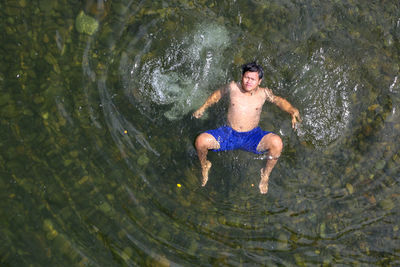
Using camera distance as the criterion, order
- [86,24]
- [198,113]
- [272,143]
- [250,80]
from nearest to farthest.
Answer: [272,143] < [250,80] < [198,113] < [86,24]

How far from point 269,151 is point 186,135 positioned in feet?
3.49

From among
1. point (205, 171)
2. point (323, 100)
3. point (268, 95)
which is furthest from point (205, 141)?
point (323, 100)

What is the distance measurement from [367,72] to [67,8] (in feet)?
13.5

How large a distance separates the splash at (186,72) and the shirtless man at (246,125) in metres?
0.35

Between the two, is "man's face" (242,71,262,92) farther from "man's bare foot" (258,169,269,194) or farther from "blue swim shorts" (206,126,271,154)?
"man's bare foot" (258,169,269,194)

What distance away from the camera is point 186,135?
4.86 meters

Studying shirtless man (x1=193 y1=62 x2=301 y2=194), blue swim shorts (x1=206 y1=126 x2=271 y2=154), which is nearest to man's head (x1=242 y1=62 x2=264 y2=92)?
shirtless man (x1=193 y1=62 x2=301 y2=194)

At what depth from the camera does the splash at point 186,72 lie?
498 cm

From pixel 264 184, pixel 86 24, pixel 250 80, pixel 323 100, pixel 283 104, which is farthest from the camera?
pixel 323 100

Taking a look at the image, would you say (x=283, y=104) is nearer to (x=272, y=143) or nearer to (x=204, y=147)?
(x=272, y=143)

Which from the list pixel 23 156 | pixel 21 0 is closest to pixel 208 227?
pixel 23 156

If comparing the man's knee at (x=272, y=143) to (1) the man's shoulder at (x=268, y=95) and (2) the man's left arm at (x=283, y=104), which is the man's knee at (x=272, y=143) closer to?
(2) the man's left arm at (x=283, y=104)

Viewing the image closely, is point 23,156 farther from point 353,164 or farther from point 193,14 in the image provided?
point 353,164

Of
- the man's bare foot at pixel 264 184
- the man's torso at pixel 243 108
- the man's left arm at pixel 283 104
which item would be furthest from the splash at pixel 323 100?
the man's bare foot at pixel 264 184
